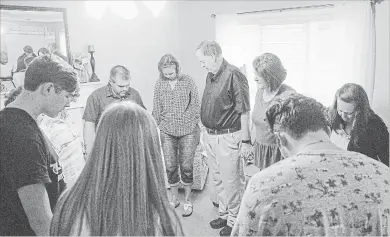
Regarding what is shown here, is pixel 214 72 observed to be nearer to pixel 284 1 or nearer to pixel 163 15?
pixel 284 1

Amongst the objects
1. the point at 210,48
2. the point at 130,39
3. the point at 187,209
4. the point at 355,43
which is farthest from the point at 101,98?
the point at 355,43

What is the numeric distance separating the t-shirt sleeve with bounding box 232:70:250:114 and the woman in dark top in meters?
0.64

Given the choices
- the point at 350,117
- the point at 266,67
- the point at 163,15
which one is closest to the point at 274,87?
the point at 266,67

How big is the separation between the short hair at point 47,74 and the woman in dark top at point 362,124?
1.67 meters

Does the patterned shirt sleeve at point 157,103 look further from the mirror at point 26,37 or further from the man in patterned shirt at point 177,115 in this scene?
the mirror at point 26,37

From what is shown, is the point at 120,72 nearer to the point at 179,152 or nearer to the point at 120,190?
the point at 179,152

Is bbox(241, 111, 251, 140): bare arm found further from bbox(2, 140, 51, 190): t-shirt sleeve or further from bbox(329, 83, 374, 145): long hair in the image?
bbox(2, 140, 51, 190): t-shirt sleeve

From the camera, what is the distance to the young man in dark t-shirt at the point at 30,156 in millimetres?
1100

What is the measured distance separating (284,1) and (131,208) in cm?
349

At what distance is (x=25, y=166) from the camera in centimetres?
110

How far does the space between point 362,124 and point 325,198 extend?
131 centimetres

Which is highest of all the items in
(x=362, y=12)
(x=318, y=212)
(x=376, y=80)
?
(x=362, y=12)

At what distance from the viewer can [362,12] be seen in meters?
3.37

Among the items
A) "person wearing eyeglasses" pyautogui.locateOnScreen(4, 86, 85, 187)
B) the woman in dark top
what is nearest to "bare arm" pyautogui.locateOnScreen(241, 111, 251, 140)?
the woman in dark top
